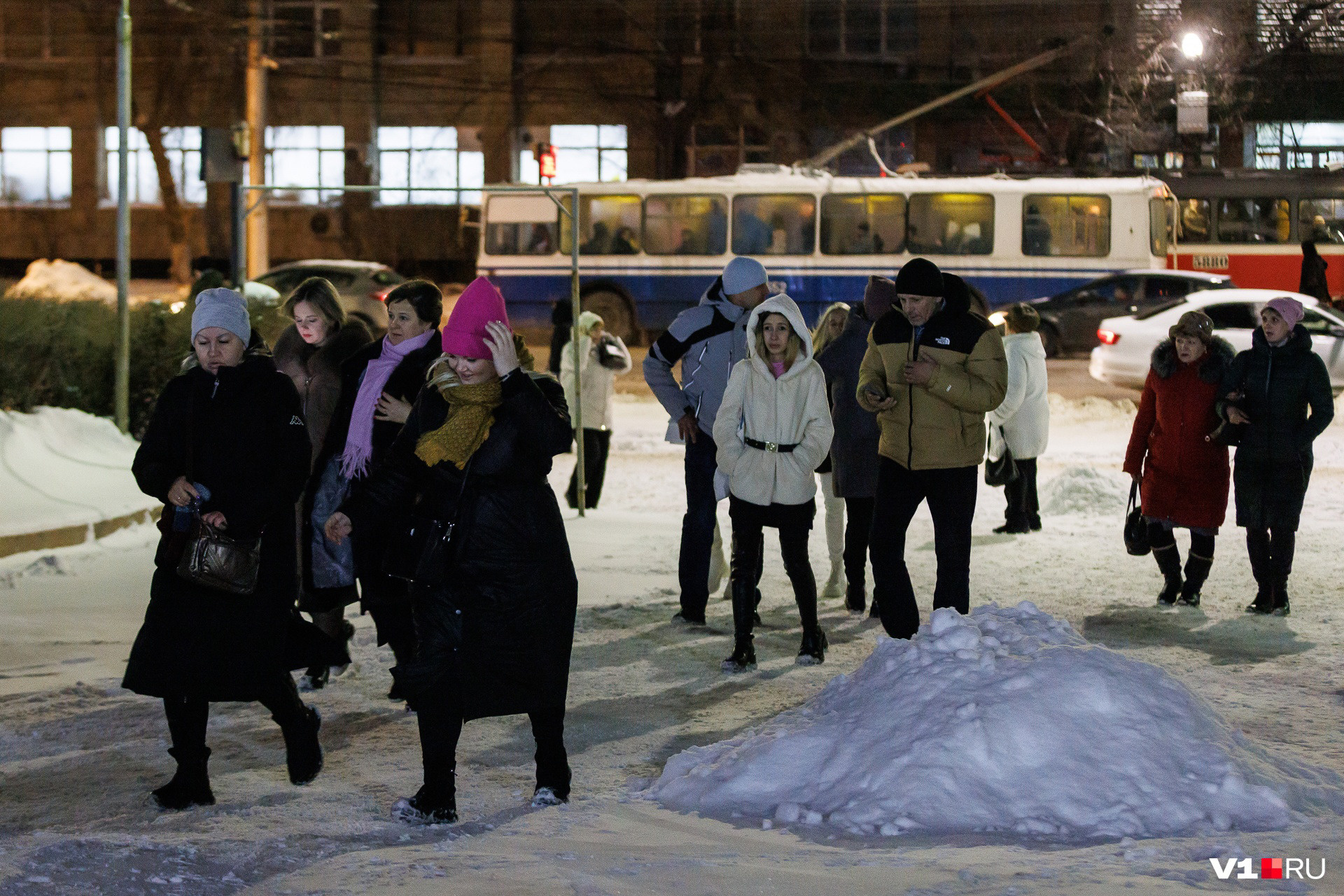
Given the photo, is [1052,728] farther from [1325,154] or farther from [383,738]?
[1325,154]

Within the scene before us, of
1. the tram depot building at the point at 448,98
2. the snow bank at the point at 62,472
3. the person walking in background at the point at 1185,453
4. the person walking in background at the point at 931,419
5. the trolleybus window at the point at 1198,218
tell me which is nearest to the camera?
the person walking in background at the point at 931,419

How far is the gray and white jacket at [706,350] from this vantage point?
7211 mm

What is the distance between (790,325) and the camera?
659 centimetres

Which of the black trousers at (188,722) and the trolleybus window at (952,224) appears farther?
the trolleybus window at (952,224)

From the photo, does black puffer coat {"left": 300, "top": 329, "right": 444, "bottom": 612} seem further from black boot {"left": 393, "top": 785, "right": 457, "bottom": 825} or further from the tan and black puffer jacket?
the tan and black puffer jacket

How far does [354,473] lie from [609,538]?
4602 millimetres

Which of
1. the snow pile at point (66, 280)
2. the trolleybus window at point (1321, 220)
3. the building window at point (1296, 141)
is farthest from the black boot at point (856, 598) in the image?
the building window at point (1296, 141)

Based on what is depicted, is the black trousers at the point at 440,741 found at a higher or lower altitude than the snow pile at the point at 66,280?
lower

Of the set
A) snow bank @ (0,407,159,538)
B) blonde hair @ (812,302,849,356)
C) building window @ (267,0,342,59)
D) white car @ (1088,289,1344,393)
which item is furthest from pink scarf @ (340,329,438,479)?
building window @ (267,0,342,59)

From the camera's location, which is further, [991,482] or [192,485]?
[991,482]

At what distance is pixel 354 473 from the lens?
19.0 feet

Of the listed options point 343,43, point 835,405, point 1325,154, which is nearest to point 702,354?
point 835,405

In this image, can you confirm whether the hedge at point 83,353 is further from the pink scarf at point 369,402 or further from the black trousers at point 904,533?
the black trousers at point 904,533

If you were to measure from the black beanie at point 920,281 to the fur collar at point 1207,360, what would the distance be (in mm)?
2365
